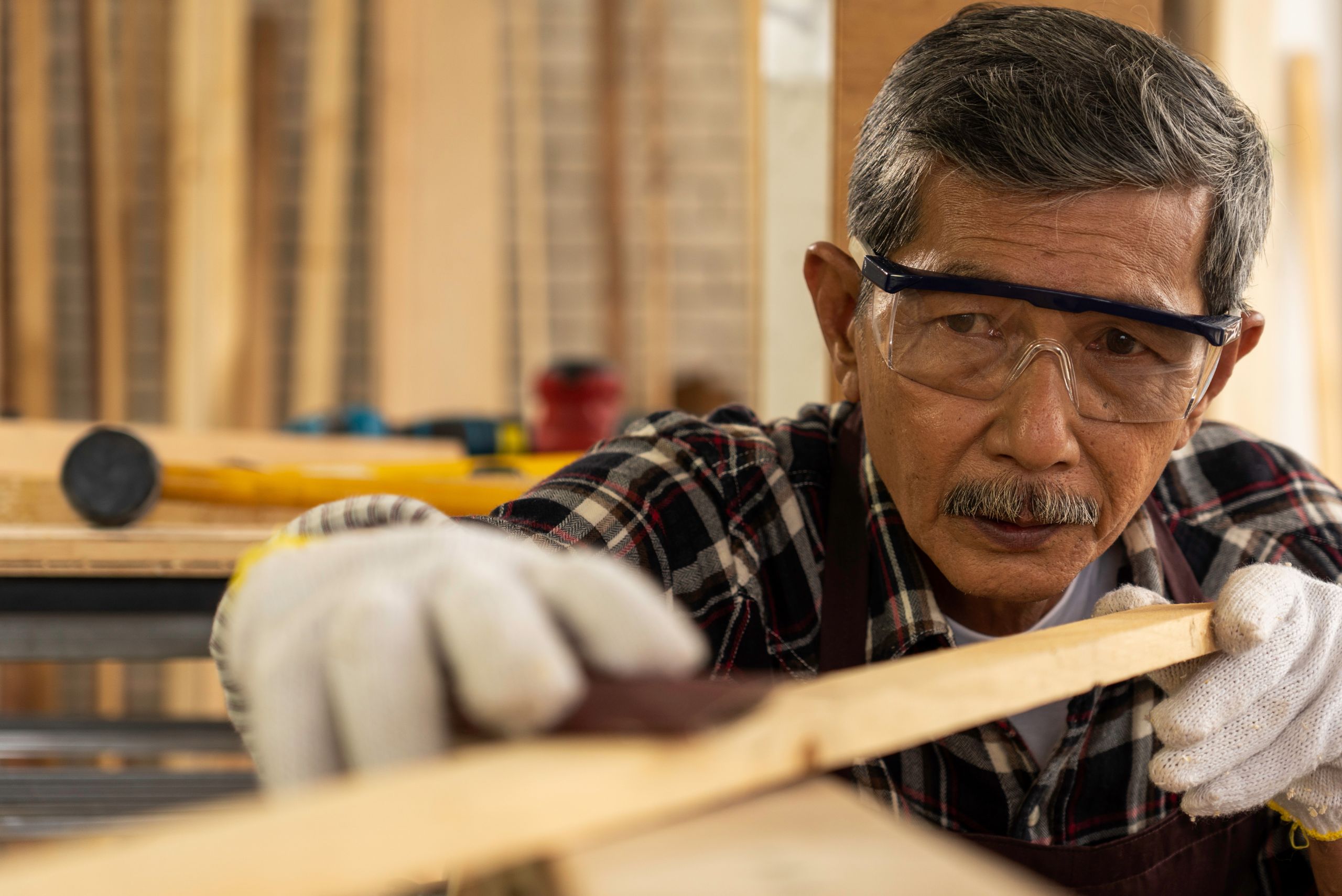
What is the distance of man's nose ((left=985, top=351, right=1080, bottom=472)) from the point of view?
3.88 feet

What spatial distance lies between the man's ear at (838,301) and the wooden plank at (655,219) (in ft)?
11.1

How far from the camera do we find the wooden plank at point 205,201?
169 inches

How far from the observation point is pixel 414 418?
14.1 feet

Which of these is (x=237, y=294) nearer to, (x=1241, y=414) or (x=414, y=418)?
(x=414, y=418)

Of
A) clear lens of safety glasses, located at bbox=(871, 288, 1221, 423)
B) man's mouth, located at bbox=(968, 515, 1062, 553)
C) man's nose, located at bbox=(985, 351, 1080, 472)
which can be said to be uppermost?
clear lens of safety glasses, located at bbox=(871, 288, 1221, 423)

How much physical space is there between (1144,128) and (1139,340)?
0.75ft

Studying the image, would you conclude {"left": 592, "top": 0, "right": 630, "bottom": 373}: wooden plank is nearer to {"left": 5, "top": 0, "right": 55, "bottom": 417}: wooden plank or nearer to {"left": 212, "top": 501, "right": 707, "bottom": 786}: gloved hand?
{"left": 5, "top": 0, "right": 55, "bottom": 417}: wooden plank

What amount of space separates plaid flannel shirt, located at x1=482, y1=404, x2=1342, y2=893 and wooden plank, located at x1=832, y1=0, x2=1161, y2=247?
0.52 metres

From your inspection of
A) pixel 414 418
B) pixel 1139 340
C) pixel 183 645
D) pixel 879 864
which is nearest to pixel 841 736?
pixel 879 864

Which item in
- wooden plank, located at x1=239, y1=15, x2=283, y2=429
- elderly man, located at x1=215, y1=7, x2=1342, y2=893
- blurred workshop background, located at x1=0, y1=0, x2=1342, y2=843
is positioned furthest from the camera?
wooden plank, located at x1=239, y1=15, x2=283, y2=429

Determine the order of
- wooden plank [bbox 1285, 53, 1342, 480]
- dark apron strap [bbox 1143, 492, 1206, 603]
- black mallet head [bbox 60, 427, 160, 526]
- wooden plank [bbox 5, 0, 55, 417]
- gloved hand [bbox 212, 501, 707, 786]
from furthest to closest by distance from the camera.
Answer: wooden plank [bbox 5, 0, 55, 417], wooden plank [bbox 1285, 53, 1342, 480], black mallet head [bbox 60, 427, 160, 526], dark apron strap [bbox 1143, 492, 1206, 603], gloved hand [bbox 212, 501, 707, 786]

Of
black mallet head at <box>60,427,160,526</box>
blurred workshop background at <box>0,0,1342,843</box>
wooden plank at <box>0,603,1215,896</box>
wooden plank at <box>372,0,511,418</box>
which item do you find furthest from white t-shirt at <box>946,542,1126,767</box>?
wooden plank at <box>372,0,511,418</box>

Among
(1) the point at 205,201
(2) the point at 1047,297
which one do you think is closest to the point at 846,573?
(2) the point at 1047,297

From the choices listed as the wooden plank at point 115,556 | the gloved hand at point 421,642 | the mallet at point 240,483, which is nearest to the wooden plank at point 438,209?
the mallet at point 240,483
